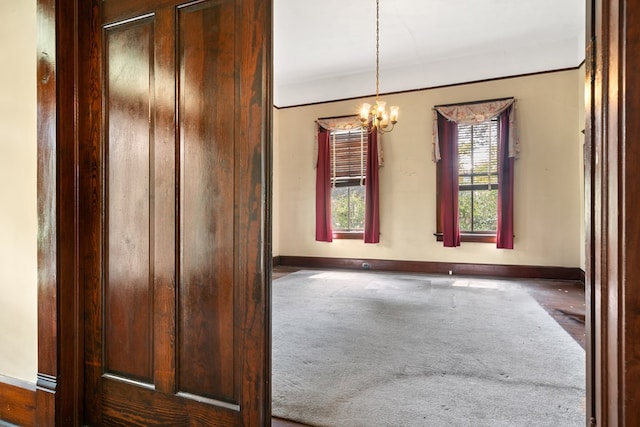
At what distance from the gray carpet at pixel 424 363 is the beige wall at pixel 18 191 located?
122 centimetres

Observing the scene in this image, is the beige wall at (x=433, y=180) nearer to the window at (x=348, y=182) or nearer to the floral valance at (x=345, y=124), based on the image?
the floral valance at (x=345, y=124)

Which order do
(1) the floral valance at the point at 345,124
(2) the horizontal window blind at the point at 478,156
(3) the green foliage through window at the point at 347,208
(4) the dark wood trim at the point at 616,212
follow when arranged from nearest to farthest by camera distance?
Result: (4) the dark wood trim at the point at 616,212, (2) the horizontal window blind at the point at 478,156, (1) the floral valance at the point at 345,124, (3) the green foliage through window at the point at 347,208

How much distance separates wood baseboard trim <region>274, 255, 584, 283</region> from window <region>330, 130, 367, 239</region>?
548 mm

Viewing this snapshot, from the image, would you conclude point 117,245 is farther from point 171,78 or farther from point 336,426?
point 336,426

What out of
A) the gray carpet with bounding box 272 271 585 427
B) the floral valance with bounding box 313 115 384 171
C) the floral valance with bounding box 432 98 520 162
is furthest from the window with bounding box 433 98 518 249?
the gray carpet with bounding box 272 271 585 427

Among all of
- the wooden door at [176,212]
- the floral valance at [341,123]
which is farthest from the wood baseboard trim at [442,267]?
the wooden door at [176,212]

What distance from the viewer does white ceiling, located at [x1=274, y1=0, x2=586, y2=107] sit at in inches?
167

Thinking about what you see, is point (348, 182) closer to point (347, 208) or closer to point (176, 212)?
point (347, 208)

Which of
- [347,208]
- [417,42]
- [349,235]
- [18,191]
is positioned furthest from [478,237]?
[18,191]

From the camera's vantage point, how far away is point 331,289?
15.5ft

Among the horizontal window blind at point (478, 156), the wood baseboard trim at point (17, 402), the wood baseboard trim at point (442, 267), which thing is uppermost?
the horizontal window blind at point (478, 156)

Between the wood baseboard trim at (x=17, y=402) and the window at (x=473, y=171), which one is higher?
the window at (x=473, y=171)

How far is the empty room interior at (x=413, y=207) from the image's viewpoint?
158 centimetres
